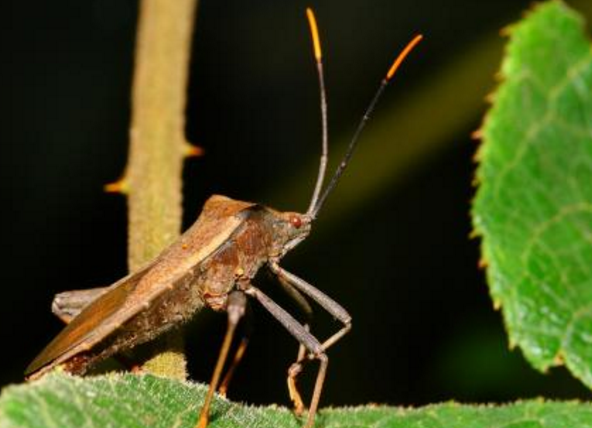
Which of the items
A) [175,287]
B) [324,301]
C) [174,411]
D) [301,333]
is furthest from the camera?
[324,301]

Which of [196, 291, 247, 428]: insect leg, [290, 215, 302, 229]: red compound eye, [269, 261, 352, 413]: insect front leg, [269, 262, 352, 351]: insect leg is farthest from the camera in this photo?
[290, 215, 302, 229]: red compound eye

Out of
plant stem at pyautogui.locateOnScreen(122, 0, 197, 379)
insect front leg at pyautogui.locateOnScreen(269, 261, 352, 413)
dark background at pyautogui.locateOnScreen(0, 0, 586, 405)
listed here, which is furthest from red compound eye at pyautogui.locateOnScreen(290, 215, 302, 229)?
dark background at pyautogui.locateOnScreen(0, 0, 586, 405)

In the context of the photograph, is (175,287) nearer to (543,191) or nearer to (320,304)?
(320,304)

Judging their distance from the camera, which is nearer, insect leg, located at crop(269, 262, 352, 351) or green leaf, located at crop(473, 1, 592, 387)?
green leaf, located at crop(473, 1, 592, 387)

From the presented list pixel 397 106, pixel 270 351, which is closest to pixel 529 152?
pixel 397 106

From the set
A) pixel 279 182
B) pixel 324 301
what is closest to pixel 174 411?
pixel 324 301

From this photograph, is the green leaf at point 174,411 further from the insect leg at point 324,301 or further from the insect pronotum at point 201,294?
the insect leg at point 324,301

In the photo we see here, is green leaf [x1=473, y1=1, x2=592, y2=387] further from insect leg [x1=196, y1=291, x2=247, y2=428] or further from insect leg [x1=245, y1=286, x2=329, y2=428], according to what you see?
insect leg [x1=196, y1=291, x2=247, y2=428]
